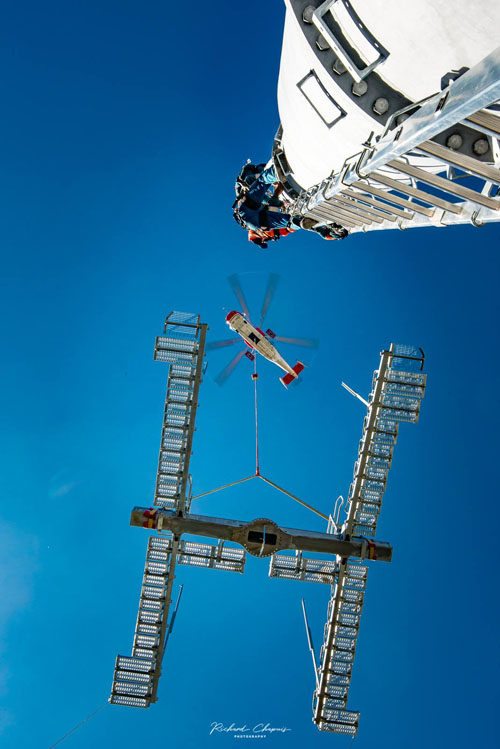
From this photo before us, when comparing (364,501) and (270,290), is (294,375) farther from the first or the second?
(364,501)

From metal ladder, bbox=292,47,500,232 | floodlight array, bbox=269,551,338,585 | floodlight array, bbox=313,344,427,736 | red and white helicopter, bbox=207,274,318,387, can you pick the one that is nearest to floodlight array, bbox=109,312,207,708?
floodlight array, bbox=269,551,338,585

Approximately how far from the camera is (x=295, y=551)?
573 inches

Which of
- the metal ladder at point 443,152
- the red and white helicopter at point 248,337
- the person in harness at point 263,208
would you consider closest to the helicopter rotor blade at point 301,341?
the red and white helicopter at point 248,337

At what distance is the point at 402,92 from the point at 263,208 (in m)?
13.0

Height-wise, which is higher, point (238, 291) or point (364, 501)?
point (238, 291)

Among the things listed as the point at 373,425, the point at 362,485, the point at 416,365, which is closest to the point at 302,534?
the point at 362,485

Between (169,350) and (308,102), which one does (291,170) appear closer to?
(308,102)

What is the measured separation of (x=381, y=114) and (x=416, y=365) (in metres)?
8.97

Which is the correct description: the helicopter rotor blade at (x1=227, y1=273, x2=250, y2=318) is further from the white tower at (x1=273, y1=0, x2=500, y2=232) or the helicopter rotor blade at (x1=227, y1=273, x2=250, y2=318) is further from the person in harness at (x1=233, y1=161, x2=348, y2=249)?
the white tower at (x1=273, y1=0, x2=500, y2=232)

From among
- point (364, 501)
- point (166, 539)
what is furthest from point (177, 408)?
point (364, 501)

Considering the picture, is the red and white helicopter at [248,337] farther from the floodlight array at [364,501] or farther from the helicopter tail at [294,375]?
the floodlight array at [364,501]

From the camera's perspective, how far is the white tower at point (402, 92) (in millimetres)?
4727

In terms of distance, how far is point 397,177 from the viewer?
10.5m

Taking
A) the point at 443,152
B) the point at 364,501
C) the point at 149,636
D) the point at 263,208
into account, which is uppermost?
the point at 263,208
